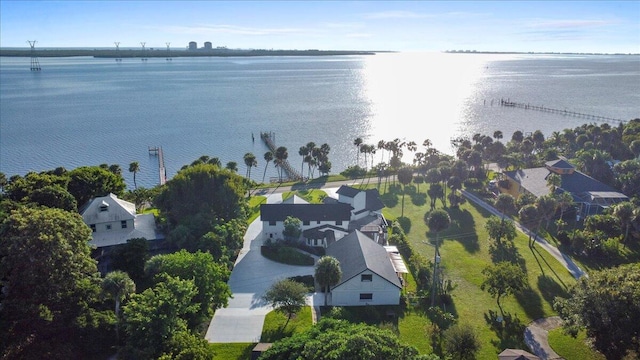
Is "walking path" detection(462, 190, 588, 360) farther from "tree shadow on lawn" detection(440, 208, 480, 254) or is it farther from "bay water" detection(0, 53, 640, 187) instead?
"bay water" detection(0, 53, 640, 187)

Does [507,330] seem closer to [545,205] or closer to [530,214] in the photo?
[530,214]

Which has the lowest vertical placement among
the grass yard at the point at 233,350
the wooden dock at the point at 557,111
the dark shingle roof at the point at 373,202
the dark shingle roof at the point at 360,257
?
the grass yard at the point at 233,350

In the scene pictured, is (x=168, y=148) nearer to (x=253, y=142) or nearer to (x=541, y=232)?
(x=253, y=142)

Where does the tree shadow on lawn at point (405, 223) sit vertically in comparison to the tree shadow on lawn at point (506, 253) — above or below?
above

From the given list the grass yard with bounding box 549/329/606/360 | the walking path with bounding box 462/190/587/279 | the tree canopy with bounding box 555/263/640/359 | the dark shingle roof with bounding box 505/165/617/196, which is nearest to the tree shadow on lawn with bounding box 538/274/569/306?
the walking path with bounding box 462/190/587/279

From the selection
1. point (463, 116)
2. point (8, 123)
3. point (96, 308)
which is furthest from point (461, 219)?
point (8, 123)

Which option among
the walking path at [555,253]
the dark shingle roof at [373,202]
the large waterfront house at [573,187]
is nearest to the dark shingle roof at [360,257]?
the dark shingle roof at [373,202]

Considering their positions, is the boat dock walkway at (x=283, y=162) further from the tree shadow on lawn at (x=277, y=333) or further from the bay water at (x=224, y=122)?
the tree shadow on lawn at (x=277, y=333)
